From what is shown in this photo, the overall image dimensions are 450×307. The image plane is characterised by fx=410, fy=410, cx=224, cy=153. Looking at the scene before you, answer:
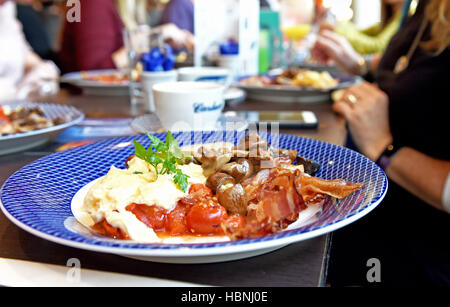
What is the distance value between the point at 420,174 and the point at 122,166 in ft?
3.30

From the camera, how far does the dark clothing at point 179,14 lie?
4254 millimetres

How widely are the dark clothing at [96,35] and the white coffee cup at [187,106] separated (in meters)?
2.58

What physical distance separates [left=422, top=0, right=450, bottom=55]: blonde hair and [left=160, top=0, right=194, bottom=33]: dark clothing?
3057 mm

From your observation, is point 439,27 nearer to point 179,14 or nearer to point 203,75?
point 203,75

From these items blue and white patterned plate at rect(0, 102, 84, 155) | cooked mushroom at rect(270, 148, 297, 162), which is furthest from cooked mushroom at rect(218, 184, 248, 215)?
blue and white patterned plate at rect(0, 102, 84, 155)

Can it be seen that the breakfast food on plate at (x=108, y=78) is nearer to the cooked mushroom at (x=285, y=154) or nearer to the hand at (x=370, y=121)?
the hand at (x=370, y=121)

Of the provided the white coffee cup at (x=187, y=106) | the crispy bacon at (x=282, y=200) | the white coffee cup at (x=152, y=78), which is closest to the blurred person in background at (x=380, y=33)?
the white coffee cup at (x=152, y=78)

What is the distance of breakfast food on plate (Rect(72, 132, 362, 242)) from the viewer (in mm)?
628

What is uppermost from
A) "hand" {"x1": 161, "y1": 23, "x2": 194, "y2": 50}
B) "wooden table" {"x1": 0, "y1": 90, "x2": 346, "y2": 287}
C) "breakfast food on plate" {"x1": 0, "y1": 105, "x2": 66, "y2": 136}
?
"hand" {"x1": 161, "y1": 23, "x2": 194, "y2": 50}

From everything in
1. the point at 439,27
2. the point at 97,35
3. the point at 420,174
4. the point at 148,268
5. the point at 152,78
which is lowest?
the point at 420,174

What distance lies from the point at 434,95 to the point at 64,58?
11.9 ft

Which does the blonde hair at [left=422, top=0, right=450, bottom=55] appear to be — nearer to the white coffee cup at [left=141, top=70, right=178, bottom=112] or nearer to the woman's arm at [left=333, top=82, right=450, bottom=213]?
the woman's arm at [left=333, top=82, right=450, bottom=213]

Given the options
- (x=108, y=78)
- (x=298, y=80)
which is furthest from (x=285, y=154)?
(x=108, y=78)

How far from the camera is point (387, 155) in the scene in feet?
5.07
